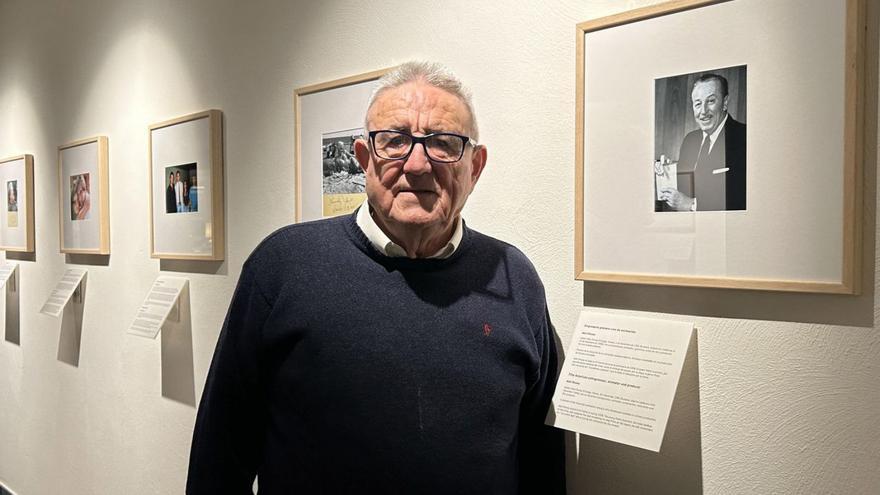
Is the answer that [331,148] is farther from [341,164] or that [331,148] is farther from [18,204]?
[18,204]

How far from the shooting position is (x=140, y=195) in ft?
8.02

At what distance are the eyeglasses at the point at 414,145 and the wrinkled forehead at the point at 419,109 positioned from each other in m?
0.01

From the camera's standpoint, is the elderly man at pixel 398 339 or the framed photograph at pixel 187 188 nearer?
the elderly man at pixel 398 339

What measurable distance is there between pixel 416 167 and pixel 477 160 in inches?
7.0

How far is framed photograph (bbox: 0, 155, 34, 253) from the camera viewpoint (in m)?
3.15

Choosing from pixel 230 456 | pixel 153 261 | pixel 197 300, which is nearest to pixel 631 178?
pixel 230 456

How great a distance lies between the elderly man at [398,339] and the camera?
116cm

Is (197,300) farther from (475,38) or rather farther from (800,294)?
(800,294)

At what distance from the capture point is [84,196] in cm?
272

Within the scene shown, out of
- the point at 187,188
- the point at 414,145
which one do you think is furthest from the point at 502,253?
the point at 187,188

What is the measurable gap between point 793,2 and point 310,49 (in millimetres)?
1213

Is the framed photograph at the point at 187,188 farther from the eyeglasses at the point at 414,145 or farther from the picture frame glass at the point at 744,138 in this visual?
the picture frame glass at the point at 744,138
